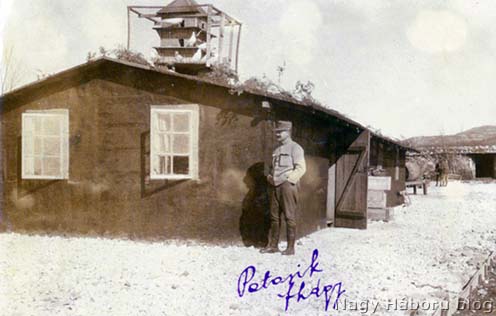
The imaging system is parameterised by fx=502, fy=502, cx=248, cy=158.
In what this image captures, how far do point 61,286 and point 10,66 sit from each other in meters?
13.2

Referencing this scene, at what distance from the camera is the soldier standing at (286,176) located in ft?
26.8

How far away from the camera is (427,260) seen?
8336 millimetres

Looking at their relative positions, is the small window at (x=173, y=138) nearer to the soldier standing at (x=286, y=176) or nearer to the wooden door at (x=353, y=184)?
the soldier standing at (x=286, y=176)

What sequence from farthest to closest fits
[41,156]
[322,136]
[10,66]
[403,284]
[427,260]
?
[10,66]
[322,136]
[41,156]
[427,260]
[403,284]

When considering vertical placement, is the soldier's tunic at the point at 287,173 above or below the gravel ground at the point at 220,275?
above

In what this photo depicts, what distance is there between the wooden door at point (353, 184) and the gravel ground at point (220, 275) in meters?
1.25

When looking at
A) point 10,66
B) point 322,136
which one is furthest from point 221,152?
point 10,66

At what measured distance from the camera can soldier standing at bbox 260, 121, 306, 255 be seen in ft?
26.8

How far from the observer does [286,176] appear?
817 cm

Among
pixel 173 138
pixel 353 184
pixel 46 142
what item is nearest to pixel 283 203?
pixel 173 138

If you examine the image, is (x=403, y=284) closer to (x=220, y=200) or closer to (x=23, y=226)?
(x=220, y=200)

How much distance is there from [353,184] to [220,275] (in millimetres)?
5792

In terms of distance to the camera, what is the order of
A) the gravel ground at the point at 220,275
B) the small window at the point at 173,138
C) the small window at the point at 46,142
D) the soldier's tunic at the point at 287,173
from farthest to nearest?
the small window at the point at 46,142
the small window at the point at 173,138
the soldier's tunic at the point at 287,173
the gravel ground at the point at 220,275
